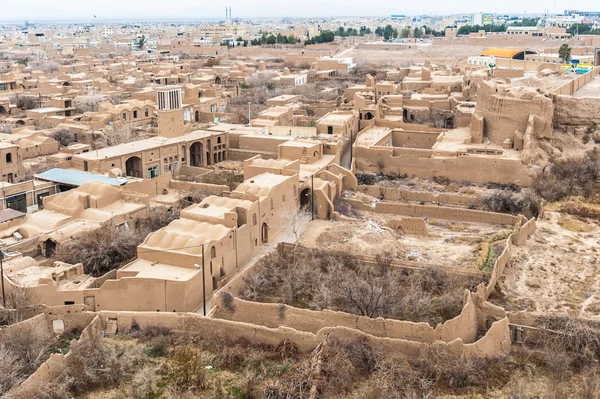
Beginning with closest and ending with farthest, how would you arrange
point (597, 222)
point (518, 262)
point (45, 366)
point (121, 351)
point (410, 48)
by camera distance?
1. point (45, 366)
2. point (121, 351)
3. point (518, 262)
4. point (597, 222)
5. point (410, 48)

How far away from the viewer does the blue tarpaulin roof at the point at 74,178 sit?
24.0m

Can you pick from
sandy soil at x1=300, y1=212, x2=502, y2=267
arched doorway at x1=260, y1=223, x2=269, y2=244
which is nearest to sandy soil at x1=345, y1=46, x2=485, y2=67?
sandy soil at x1=300, y1=212, x2=502, y2=267

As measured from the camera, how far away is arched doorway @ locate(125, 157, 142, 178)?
28675 mm

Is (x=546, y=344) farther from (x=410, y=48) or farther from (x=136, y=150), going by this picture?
(x=410, y=48)

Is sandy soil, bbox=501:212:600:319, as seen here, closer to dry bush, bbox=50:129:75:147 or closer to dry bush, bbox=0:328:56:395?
dry bush, bbox=0:328:56:395

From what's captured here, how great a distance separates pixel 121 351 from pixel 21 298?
314cm

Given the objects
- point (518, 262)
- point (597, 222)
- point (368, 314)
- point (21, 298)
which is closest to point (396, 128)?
point (597, 222)

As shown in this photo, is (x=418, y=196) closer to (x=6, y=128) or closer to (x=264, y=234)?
(x=264, y=234)

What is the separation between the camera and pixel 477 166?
27.8 m

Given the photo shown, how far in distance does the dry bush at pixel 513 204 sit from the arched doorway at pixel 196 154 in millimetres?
14073

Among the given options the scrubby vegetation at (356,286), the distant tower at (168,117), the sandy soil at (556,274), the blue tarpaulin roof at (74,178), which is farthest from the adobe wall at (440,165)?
the blue tarpaulin roof at (74,178)

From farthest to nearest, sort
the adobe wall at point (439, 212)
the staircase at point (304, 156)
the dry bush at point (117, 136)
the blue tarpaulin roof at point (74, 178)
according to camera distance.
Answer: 1. the dry bush at point (117, 136)
2. the staircase at point (304, 156)
3. the blue tarpaulin roof at point (74, 178)
4. the adobe wall at point (439, 212)

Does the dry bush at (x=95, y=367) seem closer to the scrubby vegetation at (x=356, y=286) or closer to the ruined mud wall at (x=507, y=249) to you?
the scrubby vegetation at (x=356, y=286)

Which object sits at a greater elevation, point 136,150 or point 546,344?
point 136,150
